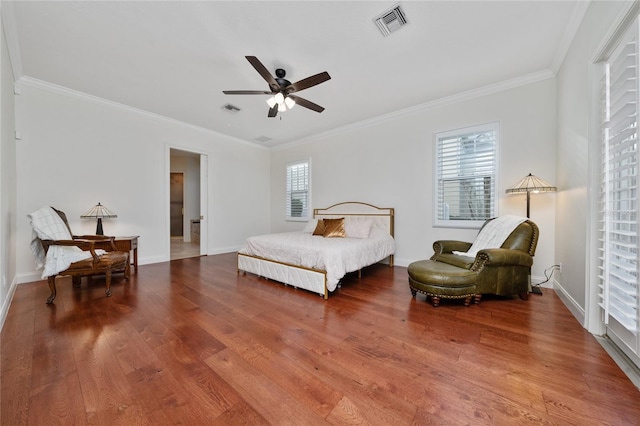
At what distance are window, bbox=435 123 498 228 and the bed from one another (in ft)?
3.13

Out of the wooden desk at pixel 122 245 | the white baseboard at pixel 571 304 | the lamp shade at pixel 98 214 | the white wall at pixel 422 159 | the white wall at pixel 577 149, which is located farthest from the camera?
the lamp shade at pixel 98 214

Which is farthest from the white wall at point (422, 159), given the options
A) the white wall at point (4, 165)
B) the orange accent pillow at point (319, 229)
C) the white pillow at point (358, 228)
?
the white wall at point (4, 165)

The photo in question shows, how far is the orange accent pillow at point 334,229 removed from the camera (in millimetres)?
4113

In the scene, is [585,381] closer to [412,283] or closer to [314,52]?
[412,283]

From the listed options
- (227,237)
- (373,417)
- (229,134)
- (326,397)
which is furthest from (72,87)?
(373,417)

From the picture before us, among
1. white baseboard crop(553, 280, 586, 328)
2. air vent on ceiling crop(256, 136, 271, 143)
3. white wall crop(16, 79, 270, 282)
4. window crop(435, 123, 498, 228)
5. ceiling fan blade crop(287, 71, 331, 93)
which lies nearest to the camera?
white baseboard crop(553, 280, 586, 328)

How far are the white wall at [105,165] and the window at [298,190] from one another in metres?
1.53

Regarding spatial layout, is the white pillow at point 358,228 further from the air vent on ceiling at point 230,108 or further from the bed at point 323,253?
the air vent on ceiling at point 230,108

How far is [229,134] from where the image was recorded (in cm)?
570

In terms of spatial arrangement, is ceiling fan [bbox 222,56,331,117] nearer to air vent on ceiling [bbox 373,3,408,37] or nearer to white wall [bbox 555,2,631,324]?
air vent on ceiling [bbox 373,3,408,37]

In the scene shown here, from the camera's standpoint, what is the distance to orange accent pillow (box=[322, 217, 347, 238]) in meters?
4.11

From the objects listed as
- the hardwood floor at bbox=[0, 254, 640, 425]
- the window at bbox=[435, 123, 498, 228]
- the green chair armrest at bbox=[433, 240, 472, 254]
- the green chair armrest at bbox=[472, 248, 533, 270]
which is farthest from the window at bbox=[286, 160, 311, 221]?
the green chair armrest at bbox=[472, 248, 533, 270]

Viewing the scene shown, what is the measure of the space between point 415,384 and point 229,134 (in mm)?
5833

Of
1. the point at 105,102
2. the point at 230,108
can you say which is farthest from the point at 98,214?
the point at 230,108
